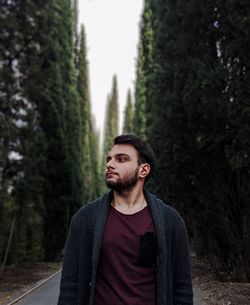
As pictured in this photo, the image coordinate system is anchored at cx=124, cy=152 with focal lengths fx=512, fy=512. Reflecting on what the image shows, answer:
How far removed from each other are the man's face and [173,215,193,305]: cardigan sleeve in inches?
11.1

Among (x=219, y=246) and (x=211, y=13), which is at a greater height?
(x=211, y=13)

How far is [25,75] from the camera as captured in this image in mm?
14656

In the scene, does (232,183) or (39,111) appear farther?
(39,111)

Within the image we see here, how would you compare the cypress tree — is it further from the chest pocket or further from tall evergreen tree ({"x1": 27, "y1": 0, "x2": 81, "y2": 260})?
the chest pocket

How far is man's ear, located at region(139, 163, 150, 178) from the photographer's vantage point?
2.32 meters

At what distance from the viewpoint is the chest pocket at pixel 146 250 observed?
7.03 ft

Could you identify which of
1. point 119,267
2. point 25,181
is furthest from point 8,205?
point 119,267

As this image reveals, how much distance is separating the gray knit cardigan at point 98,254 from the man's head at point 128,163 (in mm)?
90

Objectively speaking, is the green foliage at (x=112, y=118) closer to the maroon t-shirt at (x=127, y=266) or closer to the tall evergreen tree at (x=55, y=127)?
the tall evergreen tree at (x=55, y=127)

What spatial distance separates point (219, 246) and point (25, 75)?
7175mm

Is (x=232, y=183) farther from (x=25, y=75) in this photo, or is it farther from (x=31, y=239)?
(x=31, y=239)

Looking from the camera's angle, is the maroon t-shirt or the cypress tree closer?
the maroon t-shirt

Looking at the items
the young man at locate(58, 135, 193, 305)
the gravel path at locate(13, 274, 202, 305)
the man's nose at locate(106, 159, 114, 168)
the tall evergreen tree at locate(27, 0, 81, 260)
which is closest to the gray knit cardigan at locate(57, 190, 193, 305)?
the young man at locate(58, 135, 193, 305)

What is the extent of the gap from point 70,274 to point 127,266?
0.27 metres
